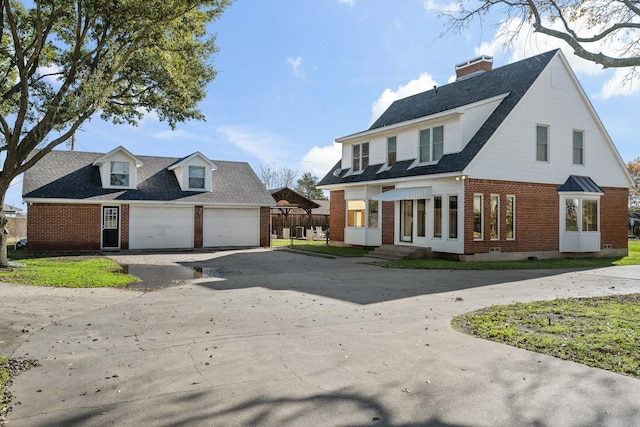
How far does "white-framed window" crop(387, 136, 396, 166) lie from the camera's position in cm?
2302

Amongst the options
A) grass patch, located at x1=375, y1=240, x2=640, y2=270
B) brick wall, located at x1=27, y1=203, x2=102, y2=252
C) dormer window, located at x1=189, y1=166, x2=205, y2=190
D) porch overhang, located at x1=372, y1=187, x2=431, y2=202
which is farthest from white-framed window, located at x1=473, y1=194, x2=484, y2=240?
brick wall, located at x1=27, y1=203, x2=102, y2=252

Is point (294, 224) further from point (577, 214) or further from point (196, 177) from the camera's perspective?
point (577, 214)

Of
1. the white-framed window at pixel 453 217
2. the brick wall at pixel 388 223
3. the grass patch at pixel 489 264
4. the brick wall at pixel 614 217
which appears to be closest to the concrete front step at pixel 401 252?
the grass patch at pixel 489 264

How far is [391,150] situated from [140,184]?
13416 millimetres

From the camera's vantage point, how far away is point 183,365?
558 centimetres

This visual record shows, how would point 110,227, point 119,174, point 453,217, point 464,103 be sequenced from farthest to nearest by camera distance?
point 119,174 < point 110,227 < point 464,103 < point 453,217

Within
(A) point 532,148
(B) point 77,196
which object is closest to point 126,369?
(A) point 532,148

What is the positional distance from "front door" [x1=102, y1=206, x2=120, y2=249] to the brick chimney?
762 inches

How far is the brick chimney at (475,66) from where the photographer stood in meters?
25.1

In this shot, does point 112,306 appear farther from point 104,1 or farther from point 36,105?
point 36,105

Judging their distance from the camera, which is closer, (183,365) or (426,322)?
(183,365)

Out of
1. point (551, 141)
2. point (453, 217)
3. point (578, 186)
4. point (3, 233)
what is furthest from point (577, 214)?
point (3, 233)

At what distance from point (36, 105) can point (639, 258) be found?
2494 centimetres

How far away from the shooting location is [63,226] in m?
23.2
